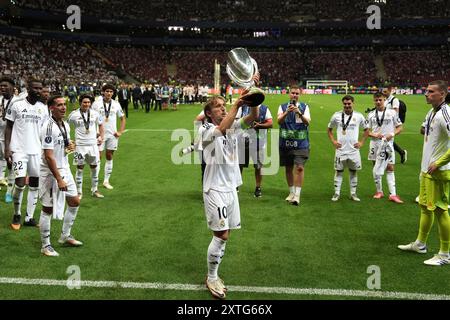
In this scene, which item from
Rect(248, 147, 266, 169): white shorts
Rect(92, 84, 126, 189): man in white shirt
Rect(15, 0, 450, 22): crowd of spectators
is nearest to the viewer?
Rect(248, 147, 266, 169): white shorts

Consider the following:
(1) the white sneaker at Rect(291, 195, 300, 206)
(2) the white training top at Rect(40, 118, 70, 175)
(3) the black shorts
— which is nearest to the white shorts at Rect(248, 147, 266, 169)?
(3) the black shorts

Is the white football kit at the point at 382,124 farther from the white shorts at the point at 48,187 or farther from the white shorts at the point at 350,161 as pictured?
the white shorts at the point at 48,187

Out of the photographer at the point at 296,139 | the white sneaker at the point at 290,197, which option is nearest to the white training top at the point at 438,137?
the photographer at the point at 296,139

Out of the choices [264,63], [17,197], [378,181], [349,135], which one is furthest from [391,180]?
[264,63]

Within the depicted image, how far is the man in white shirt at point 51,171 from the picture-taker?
250 inches

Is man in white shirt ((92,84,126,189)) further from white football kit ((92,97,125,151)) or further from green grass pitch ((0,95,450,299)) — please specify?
green grass pitch ((0,95,450,299))

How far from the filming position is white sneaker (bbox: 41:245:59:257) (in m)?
6.65

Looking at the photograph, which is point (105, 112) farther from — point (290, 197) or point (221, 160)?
point (221, 160)

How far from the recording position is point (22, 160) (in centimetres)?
803

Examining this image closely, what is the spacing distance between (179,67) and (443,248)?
7682 centimetres

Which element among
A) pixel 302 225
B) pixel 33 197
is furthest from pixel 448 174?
pixel 33 197

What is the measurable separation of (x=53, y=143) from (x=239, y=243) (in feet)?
11.3

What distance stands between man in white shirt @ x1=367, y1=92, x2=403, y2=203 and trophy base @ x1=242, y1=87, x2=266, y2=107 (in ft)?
21.2

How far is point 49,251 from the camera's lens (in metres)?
6.68
